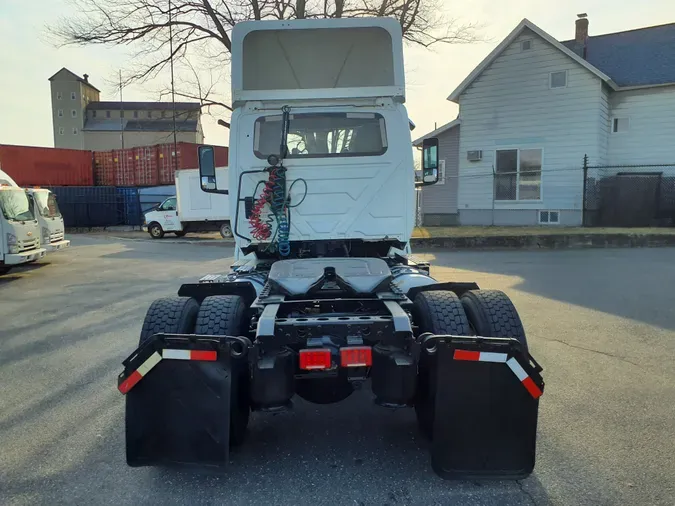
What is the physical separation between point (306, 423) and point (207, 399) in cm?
122

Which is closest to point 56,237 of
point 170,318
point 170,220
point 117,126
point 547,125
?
point 170,220

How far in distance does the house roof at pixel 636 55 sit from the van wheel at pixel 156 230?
65.1 feet

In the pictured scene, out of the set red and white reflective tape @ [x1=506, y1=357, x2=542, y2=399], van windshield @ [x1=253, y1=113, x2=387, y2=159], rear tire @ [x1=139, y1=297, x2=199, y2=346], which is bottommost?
red and white reflective tape @ [x1=506, y1=357, x2=542, y2=399]

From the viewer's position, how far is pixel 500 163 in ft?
65.2

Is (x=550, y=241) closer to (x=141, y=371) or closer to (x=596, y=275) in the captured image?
(x=596, y=275)

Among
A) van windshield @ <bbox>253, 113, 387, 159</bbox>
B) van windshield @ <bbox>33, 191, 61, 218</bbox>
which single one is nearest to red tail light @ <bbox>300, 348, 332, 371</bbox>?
van windshield @ <bbox>253, 113, 387, 159</bbox>

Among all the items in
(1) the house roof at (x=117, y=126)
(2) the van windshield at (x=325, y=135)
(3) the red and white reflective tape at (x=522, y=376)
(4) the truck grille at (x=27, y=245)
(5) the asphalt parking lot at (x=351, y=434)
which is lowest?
(5) the asphalt parking lot at (x=351, y=434)

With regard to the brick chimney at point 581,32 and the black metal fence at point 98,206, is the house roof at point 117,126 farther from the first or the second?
the brick chimney at point 581,32

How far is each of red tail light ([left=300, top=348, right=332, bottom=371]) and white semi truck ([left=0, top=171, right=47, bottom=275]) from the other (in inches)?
436

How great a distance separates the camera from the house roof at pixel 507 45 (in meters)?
18.1

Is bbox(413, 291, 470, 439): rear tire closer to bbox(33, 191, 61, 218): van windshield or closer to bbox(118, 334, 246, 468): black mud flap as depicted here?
bbox(118, 334, 246, 468): black mud flap

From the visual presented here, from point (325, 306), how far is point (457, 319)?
33.6 inches

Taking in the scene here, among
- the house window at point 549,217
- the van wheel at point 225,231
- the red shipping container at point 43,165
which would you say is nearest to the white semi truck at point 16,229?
the van wheel at point 225,231

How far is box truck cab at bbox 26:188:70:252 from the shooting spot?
522 inches
